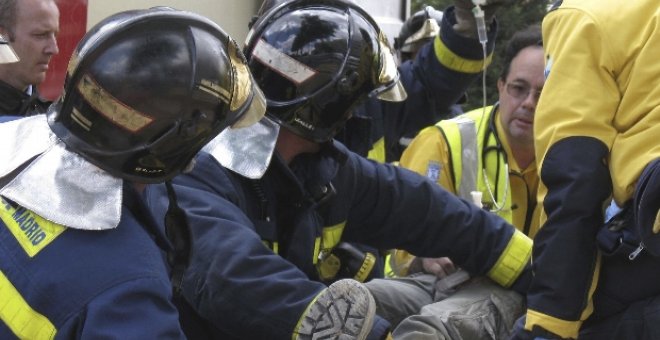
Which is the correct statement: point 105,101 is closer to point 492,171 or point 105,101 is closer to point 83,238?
point 83,238

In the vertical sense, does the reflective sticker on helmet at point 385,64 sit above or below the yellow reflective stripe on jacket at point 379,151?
above

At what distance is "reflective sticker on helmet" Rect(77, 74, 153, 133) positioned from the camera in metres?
2.01

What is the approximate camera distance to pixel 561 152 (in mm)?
2691

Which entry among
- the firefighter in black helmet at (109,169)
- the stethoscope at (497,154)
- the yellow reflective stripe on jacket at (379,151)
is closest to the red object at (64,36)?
the yellow reflective stripe on jacket at (379,151)

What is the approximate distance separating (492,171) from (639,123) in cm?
141

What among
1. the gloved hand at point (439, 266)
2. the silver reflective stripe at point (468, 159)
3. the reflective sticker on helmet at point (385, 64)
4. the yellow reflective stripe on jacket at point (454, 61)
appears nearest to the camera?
the reflective sticker on helmet at point (385, 64)

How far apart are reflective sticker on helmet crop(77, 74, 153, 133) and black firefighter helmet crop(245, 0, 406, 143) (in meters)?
0.80

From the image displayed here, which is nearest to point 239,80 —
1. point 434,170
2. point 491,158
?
point 434,170

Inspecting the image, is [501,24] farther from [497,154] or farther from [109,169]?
[109,169]

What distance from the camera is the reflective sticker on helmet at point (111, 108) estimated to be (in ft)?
6.60

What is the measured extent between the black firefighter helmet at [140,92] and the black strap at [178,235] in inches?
5.5

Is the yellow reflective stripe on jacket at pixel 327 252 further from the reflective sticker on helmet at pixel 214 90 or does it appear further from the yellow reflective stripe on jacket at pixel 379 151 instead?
the yellow reflective stripe on jacket at pixel 379 151

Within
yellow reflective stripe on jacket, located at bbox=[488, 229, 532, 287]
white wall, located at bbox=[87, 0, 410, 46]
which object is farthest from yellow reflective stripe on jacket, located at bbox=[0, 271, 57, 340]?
white wall, located at bbox=[87, 0, 410, 46]

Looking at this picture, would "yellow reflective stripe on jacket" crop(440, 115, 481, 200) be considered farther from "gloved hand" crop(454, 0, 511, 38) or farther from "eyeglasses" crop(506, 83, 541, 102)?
"gloved hand" crop(454, 0, 511, 38)
